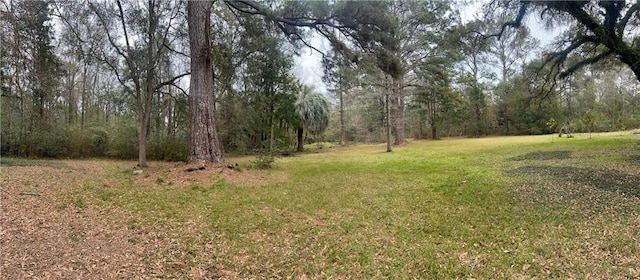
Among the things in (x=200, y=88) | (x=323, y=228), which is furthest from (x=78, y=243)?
(x=200, y=88)

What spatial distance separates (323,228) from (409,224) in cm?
128

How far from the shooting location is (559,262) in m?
3.31

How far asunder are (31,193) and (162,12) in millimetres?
A: 7607

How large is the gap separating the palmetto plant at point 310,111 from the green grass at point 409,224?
13947mm

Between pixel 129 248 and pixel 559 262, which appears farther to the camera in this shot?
pixel 129 248

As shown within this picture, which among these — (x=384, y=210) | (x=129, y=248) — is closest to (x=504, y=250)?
(x=384, y=210)

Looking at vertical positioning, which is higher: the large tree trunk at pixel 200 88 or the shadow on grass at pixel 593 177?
the large tree trunk at pixel 200 88

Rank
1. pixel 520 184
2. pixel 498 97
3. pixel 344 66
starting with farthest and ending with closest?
pixel 498 97
pixel 344 66
pixel 520 184

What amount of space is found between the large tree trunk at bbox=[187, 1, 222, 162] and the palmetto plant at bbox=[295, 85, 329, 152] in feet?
41.1

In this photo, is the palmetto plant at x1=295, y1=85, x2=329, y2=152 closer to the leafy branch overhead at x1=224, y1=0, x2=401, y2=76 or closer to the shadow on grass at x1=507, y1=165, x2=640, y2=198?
the leafy branch overhead at x1=224, y1=0, x2=401, y2=76

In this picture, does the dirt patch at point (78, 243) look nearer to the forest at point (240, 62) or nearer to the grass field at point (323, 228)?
the grass field at point (323, 228)

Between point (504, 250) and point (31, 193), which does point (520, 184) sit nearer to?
point (504, 250)

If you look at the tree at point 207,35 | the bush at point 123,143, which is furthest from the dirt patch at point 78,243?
the bush at point 123,143

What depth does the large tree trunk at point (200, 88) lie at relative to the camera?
8.31 meters
